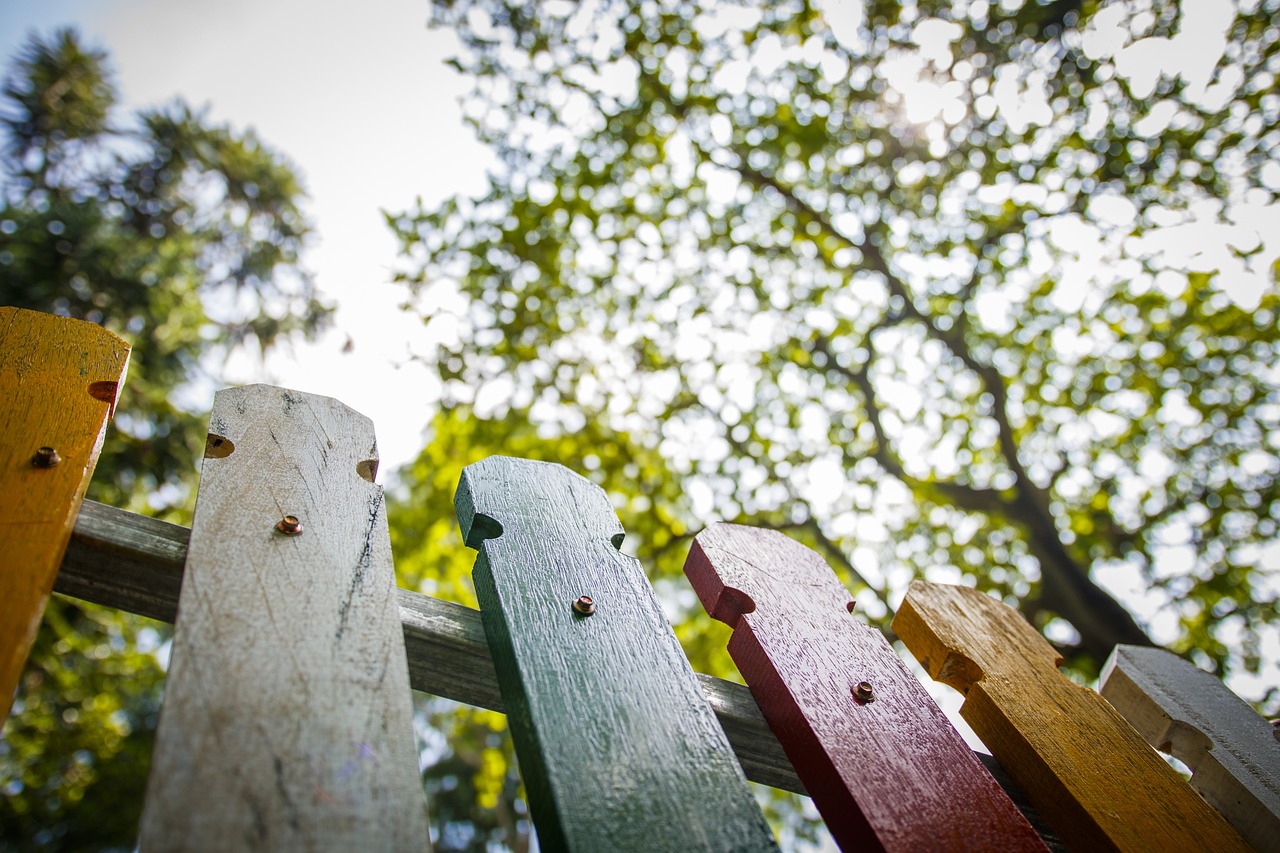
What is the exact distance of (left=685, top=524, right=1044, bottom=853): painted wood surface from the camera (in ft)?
3.00

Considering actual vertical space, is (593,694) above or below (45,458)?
below

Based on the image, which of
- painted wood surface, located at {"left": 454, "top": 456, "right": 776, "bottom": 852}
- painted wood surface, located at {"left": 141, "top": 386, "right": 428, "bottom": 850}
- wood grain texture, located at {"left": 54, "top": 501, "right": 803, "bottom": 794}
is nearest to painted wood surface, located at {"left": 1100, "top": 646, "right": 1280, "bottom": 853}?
wood grain texture, located at {"left": 54, "top": 501, "right": 803, "bottom": 794}

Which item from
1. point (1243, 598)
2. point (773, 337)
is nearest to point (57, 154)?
point (773, 337)

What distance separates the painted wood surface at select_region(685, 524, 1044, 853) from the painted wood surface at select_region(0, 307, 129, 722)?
892mm

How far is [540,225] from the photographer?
4.38 metres

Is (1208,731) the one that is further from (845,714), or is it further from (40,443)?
(40,443)

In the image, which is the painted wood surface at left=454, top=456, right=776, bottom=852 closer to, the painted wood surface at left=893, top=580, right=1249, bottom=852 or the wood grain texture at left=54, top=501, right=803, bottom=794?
the wood grain texture at left=54, top=501, right=803, bottom=794

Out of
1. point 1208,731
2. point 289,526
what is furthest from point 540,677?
point 1208,731

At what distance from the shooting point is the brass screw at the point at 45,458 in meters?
0.89

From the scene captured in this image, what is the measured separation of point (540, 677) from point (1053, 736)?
2.85ft

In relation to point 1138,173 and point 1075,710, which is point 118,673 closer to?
point 1075,710

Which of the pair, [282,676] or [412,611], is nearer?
[282,676]

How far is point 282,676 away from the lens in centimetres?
75

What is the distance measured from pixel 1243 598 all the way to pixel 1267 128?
292 cm
